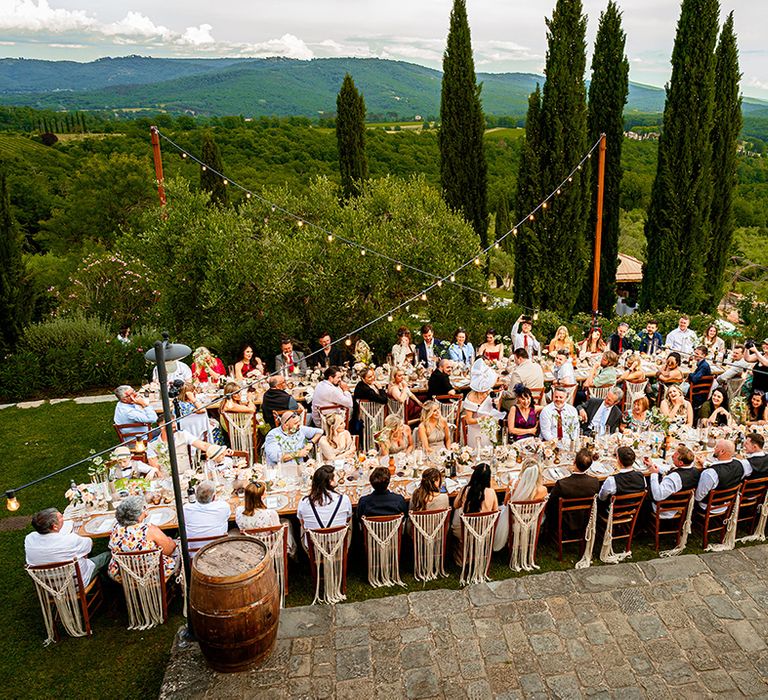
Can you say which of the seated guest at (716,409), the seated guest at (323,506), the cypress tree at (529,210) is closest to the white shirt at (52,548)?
the seated guest at (323,506)

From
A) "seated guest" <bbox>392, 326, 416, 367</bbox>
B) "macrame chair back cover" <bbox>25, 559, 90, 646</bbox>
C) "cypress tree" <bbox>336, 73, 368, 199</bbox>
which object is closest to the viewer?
"macrame chair back cover" <bbox>25, 559, 90, 646</bbox>

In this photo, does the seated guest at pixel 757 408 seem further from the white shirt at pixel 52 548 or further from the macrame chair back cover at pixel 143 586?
the white shirt at pixel 52 548

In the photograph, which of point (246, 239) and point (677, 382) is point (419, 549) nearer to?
point (677, 382)

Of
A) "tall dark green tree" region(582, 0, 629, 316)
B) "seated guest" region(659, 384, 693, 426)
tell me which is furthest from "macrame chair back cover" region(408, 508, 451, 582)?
"tall dark green tree" region(582, 0, 629, 316)

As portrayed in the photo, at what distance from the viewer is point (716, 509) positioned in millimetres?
6703

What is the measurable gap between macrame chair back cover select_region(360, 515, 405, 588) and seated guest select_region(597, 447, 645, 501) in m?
2.26

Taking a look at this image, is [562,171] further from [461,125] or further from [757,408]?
[757,408]

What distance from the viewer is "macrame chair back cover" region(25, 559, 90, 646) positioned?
550 centimetres

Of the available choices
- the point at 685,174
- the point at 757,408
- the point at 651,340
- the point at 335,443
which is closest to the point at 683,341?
the point at 651,340

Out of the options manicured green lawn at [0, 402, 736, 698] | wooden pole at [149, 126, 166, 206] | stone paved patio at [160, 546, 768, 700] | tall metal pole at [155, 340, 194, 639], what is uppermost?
wooden pole at [149, 126, 166, 206]

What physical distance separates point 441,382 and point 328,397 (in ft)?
5.71

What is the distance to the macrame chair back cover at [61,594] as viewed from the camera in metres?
5.50

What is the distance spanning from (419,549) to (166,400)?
117 inches

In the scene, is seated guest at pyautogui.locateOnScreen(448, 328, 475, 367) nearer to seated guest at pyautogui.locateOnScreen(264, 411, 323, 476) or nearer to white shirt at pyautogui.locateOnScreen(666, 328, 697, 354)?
white shirt at pyautogui.locateOnScreen(666, 328, 697, 354)
